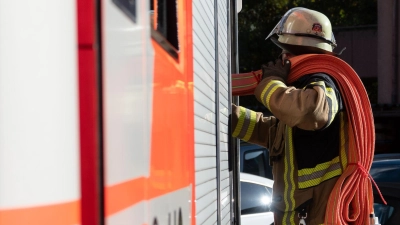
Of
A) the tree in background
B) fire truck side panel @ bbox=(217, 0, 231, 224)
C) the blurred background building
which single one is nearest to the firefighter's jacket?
fire truck side panel @ bbox=(217, 0, 231, 224)

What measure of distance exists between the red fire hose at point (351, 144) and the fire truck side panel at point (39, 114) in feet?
8.96

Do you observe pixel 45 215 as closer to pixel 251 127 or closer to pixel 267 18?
pixel 251 127

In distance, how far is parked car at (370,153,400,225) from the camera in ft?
23.3

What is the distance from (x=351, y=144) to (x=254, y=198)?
3786 millimetres

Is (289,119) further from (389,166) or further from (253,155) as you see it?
(253,155)

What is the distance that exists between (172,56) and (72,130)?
3.01 ft

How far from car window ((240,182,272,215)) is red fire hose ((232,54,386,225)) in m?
3.61

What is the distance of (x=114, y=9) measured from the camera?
1.42m

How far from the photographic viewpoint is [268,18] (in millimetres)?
23969

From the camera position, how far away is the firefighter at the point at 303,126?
3695 mm

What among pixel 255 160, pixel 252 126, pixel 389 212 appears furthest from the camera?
pixel 255 160

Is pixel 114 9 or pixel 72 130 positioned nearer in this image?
pixel 72 130

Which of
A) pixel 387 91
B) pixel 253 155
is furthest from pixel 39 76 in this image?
pixel 387 91

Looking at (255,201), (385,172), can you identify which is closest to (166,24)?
(255,201)
